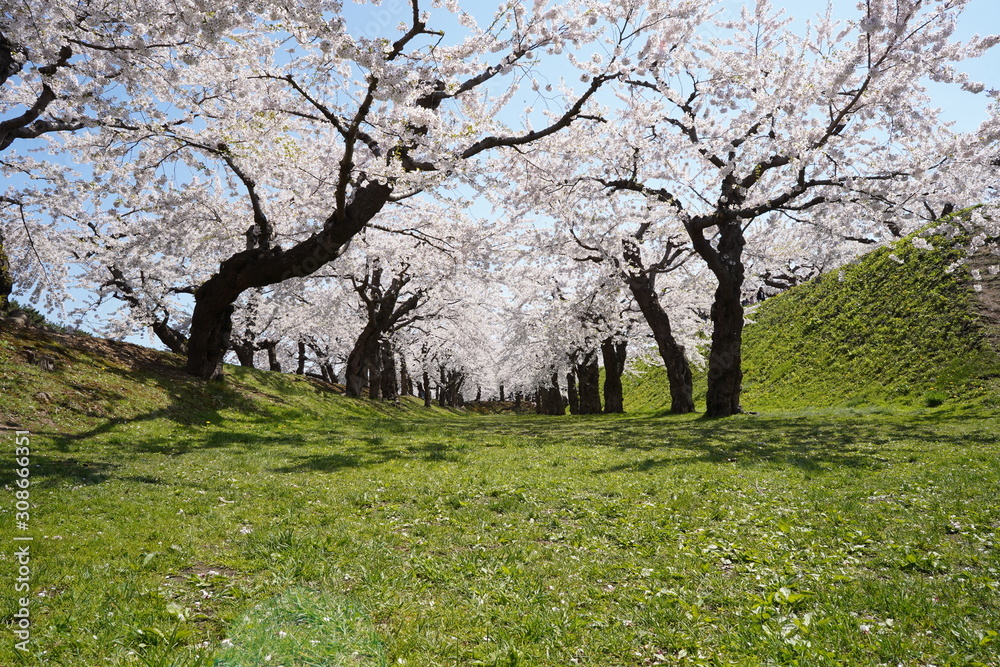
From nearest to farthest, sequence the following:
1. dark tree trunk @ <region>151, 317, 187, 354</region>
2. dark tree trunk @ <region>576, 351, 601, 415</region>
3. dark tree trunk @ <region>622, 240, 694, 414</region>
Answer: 1. dark tree trunk @ <region>622, 240, 694, 414</region>
2. dark tree trunk @ <region>151, 317, 187, 354</region>
3. dark tree trunk @ <region>576, 351, 601, 415</region>

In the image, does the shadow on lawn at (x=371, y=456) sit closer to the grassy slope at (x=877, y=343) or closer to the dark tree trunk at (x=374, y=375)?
the grassy slope at (x=877, y=343)

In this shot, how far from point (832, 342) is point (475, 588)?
3318 cm

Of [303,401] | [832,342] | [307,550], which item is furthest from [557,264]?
[307,550]

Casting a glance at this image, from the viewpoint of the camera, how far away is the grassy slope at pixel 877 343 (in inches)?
940

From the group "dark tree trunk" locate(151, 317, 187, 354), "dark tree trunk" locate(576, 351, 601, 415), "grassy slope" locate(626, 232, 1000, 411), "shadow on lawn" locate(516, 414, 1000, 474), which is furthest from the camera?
"dark tree trunk" locate(576, 351, 601, 415)

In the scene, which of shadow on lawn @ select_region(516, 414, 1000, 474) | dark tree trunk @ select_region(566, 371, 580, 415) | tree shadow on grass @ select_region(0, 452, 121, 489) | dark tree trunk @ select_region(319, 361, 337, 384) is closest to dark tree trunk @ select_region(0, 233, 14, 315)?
tree shadow on grass @ select_region(0, 452, 121, 489)

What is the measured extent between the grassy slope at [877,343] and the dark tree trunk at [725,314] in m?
7.07

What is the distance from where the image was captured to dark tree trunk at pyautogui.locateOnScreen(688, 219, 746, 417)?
2352 cm

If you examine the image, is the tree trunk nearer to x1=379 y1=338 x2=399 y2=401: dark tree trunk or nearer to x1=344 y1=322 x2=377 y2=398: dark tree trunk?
x1=344 y1=322 x2=377 y2=398: dark tree trunk

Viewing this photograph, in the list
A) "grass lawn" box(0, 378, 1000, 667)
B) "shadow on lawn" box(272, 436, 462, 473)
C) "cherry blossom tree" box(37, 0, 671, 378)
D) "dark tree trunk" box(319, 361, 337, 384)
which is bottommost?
"grass lawn" box(0, 378, 1000, 667)

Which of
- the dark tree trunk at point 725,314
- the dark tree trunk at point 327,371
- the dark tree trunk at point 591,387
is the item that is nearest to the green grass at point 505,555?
the dark tree trunk at point 725,314

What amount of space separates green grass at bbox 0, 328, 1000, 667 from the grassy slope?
11831mm

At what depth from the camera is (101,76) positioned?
47.1ft

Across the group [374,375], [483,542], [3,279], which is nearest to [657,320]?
[374,375]
